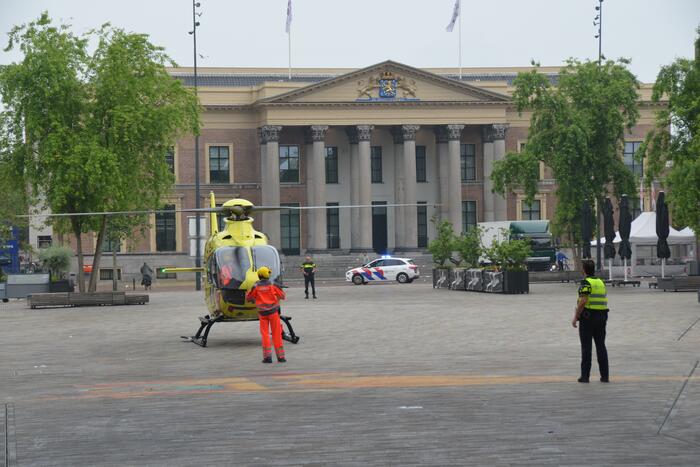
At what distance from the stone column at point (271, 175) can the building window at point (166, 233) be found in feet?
20.6

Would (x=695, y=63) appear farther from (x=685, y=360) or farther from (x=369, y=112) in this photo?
(x=369, y=112)

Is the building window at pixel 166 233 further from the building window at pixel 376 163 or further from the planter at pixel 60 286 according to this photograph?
the planter at pixel 60 286

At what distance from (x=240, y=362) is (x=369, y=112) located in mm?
61160

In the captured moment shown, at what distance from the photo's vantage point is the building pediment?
79.1 m

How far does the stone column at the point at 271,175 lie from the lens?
261 feet

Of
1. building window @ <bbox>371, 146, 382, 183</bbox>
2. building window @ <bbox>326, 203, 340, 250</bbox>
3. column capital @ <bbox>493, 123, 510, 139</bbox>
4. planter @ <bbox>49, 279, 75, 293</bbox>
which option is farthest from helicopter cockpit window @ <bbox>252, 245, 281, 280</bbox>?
building window @ <bbox>371, 146, 382, 183</bbox>

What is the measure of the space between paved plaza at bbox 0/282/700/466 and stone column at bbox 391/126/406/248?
170 feet

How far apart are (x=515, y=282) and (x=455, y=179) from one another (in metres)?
35.6

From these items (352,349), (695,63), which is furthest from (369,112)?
(352,349)

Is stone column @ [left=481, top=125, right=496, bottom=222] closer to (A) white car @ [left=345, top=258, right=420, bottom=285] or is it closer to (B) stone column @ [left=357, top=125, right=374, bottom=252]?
(B) stone column @ [left=357, top=125, right=374, bottom=252]

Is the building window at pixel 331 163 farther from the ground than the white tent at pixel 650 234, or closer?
farther from the ground

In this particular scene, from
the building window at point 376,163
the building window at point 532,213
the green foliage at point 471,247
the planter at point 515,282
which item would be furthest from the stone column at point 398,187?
the planter at point 515,282

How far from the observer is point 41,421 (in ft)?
42.3

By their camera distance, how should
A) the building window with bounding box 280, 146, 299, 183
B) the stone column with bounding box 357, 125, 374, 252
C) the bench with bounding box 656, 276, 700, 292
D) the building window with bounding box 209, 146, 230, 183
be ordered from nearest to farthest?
1. the bench with bounding box 656, 276, 700, 292
2. the stone column with bounding box 357, 125, 374, 252
3. the building window with bounding box 209, 146, 230, 183
4. the building window with bounding box 280, 146, 299, 183
